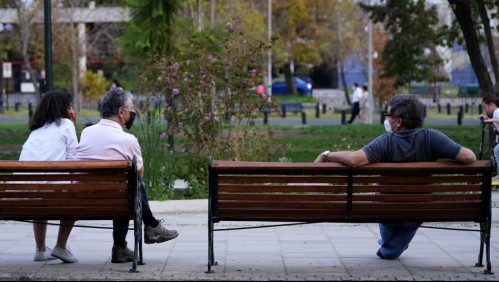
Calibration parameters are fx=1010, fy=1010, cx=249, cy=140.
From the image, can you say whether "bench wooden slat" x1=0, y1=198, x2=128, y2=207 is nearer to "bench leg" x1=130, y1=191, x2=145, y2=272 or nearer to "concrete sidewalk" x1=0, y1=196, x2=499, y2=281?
"bench leg" x1=130, y1=191, x2=145, y2=272

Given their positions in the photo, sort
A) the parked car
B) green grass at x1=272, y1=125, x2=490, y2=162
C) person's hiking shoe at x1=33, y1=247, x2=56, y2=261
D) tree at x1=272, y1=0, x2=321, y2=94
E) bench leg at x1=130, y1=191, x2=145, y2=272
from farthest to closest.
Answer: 1. the parked car
2. tree at x1=272, y1=0, x2=321, y2=94
3. green grass at x1=272, y1=125, x2=490, y2=162
4. person's hiking shoe at x1=33, y1=247, x2=56, y2=261
5. bench leg at x1=130, y1=191, x2=145, y2=272

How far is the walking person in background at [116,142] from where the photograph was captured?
8.71 m

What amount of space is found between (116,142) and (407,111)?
250cm

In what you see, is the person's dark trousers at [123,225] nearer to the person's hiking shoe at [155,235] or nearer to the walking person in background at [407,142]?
the person's hiking shoe at [155,235]

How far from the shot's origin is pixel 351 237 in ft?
35.9

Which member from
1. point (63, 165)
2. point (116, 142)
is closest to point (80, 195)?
point (63, 165)

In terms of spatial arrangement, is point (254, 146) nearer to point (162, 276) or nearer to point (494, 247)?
point (494, 247)

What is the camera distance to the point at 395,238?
899 centimetres

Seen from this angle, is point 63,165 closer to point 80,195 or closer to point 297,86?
point 80,195

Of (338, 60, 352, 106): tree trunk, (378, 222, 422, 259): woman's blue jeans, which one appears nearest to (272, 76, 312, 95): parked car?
(338, 60, 352, 106): tree trunk

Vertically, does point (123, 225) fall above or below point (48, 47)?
below

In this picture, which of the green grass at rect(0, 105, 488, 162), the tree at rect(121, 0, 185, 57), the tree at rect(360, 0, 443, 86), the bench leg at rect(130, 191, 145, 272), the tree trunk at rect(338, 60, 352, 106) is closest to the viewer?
the bench leg at rect(130, 191, 145, 272)

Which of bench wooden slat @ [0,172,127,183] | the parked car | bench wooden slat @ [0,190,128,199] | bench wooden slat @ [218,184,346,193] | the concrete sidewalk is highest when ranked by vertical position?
bench wooden slat @ [0,172,127,183]

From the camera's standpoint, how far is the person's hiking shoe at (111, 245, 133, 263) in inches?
351
